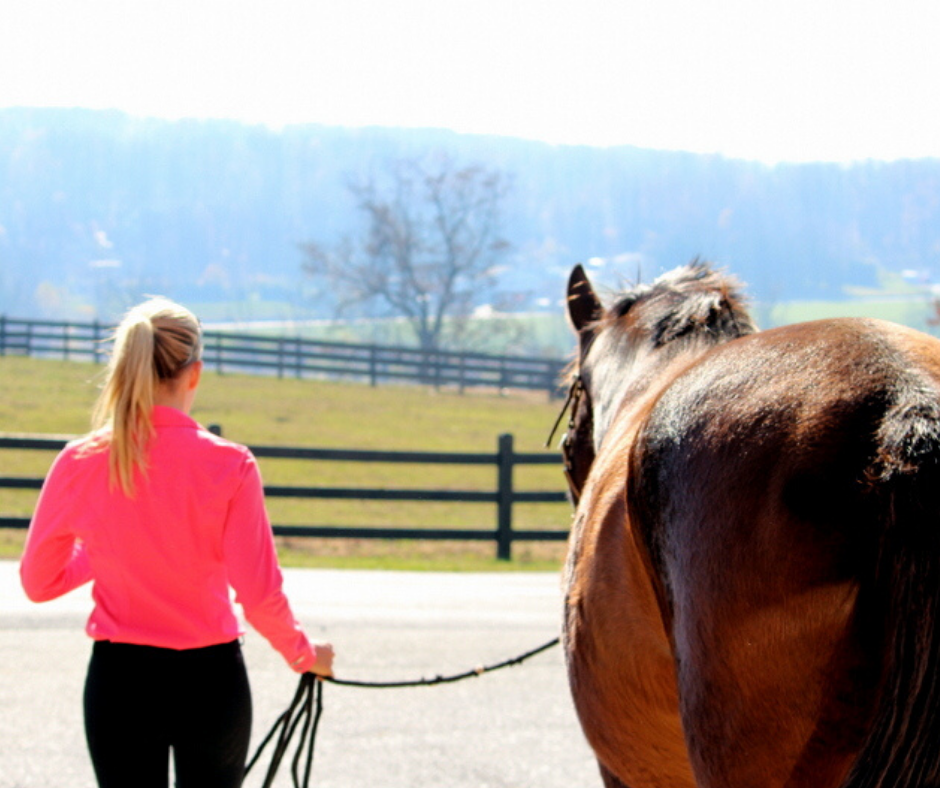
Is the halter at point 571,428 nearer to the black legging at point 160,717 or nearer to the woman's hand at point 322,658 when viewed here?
the woman's hand at point 322,658

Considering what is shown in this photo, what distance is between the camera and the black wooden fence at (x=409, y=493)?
32.5 feet

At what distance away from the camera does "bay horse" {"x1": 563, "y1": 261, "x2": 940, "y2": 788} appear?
1375 millimetres

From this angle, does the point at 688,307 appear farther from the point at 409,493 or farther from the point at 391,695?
the point at 409,493

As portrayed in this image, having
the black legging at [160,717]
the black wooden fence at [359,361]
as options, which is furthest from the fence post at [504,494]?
the black wooden fence at [359,361]

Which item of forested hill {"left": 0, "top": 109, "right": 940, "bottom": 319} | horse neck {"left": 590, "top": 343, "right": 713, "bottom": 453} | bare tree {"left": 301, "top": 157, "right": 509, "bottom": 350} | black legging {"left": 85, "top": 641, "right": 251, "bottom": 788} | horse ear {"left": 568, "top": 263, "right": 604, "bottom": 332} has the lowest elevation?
black legging {"left": 85, "top": 641, "right": 251, "bottom": 788}

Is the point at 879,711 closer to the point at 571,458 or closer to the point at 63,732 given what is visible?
the point at 571,458

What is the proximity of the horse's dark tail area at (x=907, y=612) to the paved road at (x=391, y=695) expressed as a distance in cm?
307

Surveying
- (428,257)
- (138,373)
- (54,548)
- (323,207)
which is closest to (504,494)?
(54,548)

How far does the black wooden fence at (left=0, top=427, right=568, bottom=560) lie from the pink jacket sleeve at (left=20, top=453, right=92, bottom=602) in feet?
24.0

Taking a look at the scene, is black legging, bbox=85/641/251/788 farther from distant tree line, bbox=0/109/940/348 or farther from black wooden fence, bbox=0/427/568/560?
distant tree line, bbox=0/109/940/348

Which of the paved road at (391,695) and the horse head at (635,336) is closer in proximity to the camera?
the horse head at (635,336)

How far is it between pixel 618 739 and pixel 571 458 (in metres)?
1.20

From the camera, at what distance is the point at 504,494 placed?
10.6 m

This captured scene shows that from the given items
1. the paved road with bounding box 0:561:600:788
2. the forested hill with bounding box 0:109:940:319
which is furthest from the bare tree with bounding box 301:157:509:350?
the forested hill with bounding box 0:109:940:319
